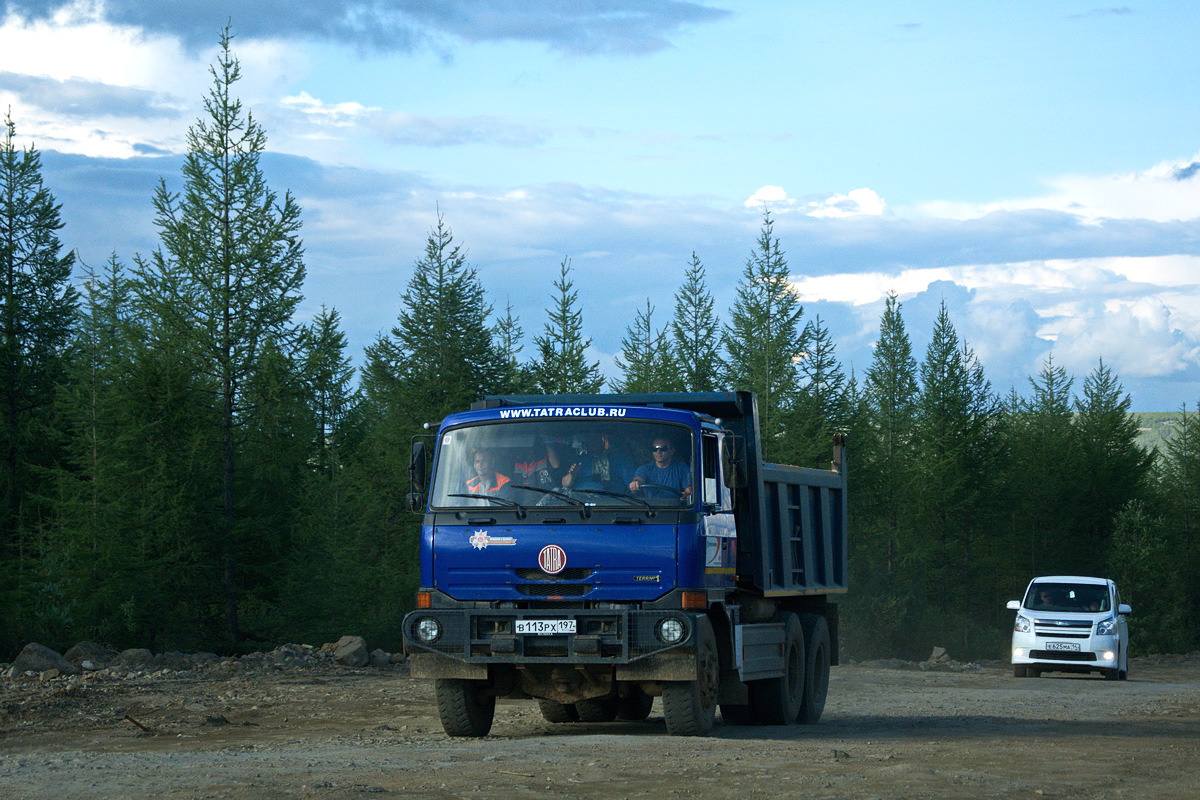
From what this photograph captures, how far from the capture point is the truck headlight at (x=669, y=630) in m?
11.5

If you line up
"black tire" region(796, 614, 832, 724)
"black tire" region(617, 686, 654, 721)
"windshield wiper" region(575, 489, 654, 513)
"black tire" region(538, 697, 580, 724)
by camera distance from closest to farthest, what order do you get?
"windshield wiper" region(575, 489, 654, 513), "black tire" region(538, 697, 580, 724), "black tire" region(617, 686, 654, 721), "black tire" region(796, 614, 832, 724)

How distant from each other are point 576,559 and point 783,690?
4.17 m

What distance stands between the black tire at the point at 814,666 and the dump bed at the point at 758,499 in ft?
1.36

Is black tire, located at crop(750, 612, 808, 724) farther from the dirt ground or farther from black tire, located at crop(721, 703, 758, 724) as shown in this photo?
the dirt ground

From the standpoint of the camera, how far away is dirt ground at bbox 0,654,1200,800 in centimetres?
909

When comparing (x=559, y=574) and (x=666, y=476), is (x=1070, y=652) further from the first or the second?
(x=559, y=574)

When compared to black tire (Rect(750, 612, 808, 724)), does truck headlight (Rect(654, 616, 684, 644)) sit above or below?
above

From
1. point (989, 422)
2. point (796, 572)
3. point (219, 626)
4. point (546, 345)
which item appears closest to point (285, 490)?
point (219, 626)

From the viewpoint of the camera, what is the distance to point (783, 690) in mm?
14672

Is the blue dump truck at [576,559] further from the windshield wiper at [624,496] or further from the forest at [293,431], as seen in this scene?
the forest at [293,431]

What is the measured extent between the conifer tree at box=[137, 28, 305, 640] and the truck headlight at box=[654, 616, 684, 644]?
2011 cm

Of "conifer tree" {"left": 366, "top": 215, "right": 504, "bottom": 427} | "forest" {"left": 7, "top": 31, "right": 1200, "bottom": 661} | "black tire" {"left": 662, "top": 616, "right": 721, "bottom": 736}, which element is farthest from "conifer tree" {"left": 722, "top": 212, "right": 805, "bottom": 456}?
"black tire" {"left": 662, "top": 616, "right": 721, "bottom": 736}

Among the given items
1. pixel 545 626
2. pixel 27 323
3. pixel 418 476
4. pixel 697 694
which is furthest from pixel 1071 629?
pixel 27 323

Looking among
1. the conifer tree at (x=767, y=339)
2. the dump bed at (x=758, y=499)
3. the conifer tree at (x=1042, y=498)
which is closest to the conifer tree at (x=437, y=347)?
the conifer tree at (x=767, y=339)
